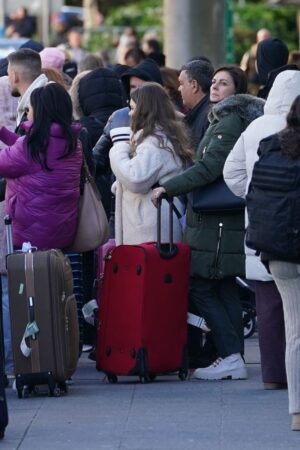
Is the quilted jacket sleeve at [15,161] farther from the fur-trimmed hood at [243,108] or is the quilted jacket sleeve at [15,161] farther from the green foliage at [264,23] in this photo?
the green foliage at [264,23]

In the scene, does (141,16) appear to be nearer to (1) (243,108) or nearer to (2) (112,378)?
(1) (243,108)

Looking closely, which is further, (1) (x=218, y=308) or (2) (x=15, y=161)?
(1) (x=218, y=308)

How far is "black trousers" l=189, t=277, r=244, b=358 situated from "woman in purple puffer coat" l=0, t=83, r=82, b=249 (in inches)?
37.2

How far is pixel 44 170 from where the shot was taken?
881 centimetres

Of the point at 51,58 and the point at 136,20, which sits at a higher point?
the point at 51,58

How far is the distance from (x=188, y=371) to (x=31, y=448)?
2.43 meters

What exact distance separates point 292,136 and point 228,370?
2463 millimetres

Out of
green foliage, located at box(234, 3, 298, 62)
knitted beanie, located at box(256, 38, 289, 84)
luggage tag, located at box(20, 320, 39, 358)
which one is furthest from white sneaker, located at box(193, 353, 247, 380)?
green foliage, located at box(234, 3, 298, 62)

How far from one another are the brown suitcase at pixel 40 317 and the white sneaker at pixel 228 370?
1043 millimetres

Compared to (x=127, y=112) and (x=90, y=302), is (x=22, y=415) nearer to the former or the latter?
(x=90, y=302)

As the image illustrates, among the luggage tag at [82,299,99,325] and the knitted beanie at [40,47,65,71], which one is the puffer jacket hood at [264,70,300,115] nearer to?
the luggage tag at [82,299,99,325]

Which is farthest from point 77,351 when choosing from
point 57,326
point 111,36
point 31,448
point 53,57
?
point 111,36

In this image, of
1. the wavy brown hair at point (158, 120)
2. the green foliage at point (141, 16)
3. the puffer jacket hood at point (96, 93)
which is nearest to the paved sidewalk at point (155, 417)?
the wavy brown hair at point (158, 120)

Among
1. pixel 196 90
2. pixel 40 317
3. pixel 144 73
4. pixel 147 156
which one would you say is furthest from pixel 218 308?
pixel 144 73
